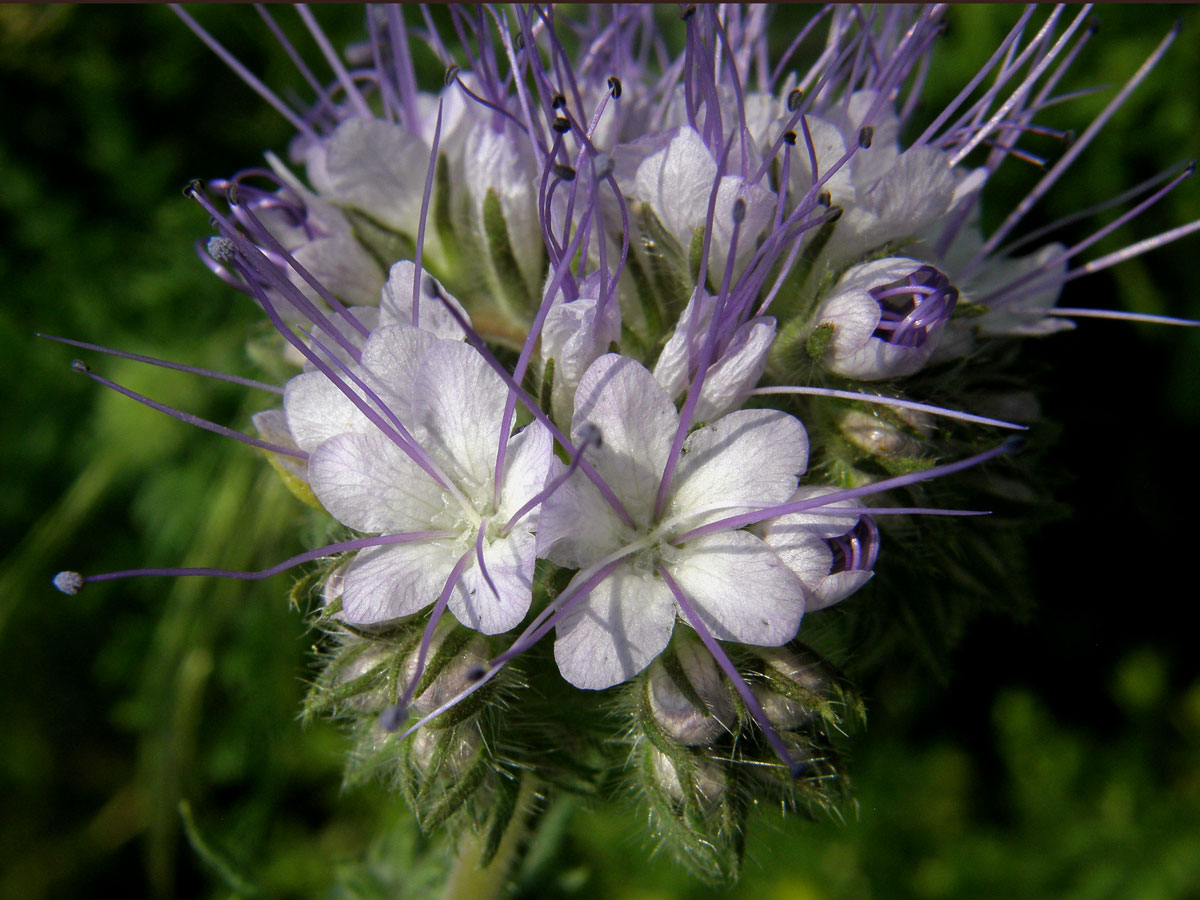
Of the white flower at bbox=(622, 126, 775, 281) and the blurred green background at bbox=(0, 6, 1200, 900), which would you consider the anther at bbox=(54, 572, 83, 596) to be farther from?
the blurred green background at bbox=(0, 6, 1200, 900)

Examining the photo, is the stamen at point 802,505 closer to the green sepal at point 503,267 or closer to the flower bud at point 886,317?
the flower bud at point 886,317

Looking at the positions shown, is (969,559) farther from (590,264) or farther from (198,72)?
(198,72)

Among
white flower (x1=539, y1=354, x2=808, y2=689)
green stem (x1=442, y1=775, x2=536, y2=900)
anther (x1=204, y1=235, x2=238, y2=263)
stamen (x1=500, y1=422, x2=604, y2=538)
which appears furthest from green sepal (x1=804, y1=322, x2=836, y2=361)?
green stem (x1=442, y1=775, x2=536, y2=900)

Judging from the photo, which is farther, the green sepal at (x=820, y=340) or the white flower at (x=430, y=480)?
the green sepal at (x=820, y=340)

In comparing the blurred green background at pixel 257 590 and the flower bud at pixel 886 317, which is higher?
the flower bud at pixel 886 317

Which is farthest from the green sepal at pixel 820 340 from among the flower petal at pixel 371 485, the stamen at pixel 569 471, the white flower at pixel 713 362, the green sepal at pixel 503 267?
the flower petal at pixel 371 485

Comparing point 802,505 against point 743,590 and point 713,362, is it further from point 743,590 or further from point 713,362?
point 713,362

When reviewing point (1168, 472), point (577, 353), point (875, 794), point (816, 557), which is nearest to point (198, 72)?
point (577, 353)

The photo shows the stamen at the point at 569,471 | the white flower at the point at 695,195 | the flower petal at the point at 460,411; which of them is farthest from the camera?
the white flower at the point at 695,195

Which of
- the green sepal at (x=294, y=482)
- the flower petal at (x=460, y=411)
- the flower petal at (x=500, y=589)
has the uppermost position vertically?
the flower petal at (x=460, y=411)
